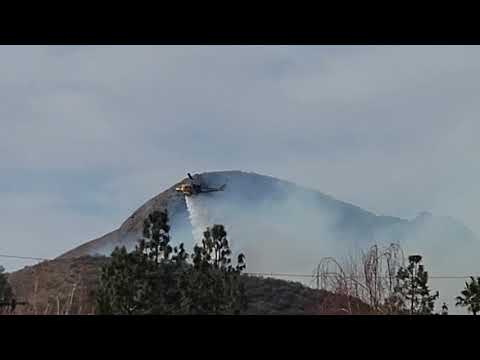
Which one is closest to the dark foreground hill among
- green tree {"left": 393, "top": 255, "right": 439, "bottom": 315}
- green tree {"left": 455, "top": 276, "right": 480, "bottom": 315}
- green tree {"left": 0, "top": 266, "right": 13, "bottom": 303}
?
green tree {"left": 0, "top": 266, "right": 13, "bottom": 303}

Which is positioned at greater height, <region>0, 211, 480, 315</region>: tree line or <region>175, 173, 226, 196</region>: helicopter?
<region>175, 173, 226, 196</region>: helicopter

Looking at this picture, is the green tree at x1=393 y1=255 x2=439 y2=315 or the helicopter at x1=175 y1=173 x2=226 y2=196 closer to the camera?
the green tree at x1=393 y1=255 x2=439 y2=315

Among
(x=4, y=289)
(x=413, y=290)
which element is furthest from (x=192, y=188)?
(x=413, y=290)

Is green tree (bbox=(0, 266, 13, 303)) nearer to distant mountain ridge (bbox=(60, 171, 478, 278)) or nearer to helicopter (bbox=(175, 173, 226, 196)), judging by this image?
distant mountain ridge (bbox=(60, 171, 478, 278))

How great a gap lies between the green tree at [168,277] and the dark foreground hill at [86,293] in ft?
0.22

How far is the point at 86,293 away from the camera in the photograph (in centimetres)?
287

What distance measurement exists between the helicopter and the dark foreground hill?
1.61 feet

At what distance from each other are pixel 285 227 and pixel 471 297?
36.7 inches

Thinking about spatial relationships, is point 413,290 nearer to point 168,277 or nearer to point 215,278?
point 215,278

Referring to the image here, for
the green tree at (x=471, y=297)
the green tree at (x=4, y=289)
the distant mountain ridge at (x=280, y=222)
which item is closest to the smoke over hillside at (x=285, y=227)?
the distant mountain ridge at (x=280, y=222)

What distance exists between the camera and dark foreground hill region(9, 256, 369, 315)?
8.89 feet

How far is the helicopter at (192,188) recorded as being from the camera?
10.3 ft
